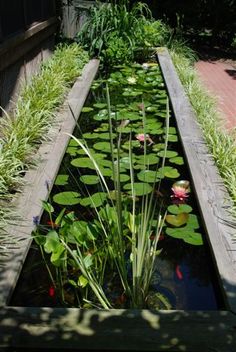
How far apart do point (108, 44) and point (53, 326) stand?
6.32 m

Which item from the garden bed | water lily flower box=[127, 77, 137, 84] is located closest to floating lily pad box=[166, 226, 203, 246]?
the garden bed

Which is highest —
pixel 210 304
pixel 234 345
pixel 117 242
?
pixel 117 242

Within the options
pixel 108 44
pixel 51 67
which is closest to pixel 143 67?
pixel 108 44

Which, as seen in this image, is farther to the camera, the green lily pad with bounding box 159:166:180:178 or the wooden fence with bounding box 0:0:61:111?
the wooden fence with bounding box 0:0:61:111

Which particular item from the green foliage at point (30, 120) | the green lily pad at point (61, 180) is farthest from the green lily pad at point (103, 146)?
the green lily pad at point (61, 180)

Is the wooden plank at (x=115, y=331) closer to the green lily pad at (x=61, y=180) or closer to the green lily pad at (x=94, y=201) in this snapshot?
the green lily pad at (x=94, y=201)

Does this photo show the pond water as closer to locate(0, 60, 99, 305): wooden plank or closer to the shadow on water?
locate(0, 60, 99, 305): wooden plank

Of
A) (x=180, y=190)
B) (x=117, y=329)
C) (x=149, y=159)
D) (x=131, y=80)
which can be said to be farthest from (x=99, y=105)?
(x=117, y=329)

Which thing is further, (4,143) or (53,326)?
(4,143)

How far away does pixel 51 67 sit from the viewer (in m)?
5.96

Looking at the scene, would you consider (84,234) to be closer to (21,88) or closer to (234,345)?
(234,345)

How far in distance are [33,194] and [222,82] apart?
5.12 meters

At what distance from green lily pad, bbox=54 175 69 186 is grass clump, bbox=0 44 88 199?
0.25 metres

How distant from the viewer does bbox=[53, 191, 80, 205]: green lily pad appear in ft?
9.96
